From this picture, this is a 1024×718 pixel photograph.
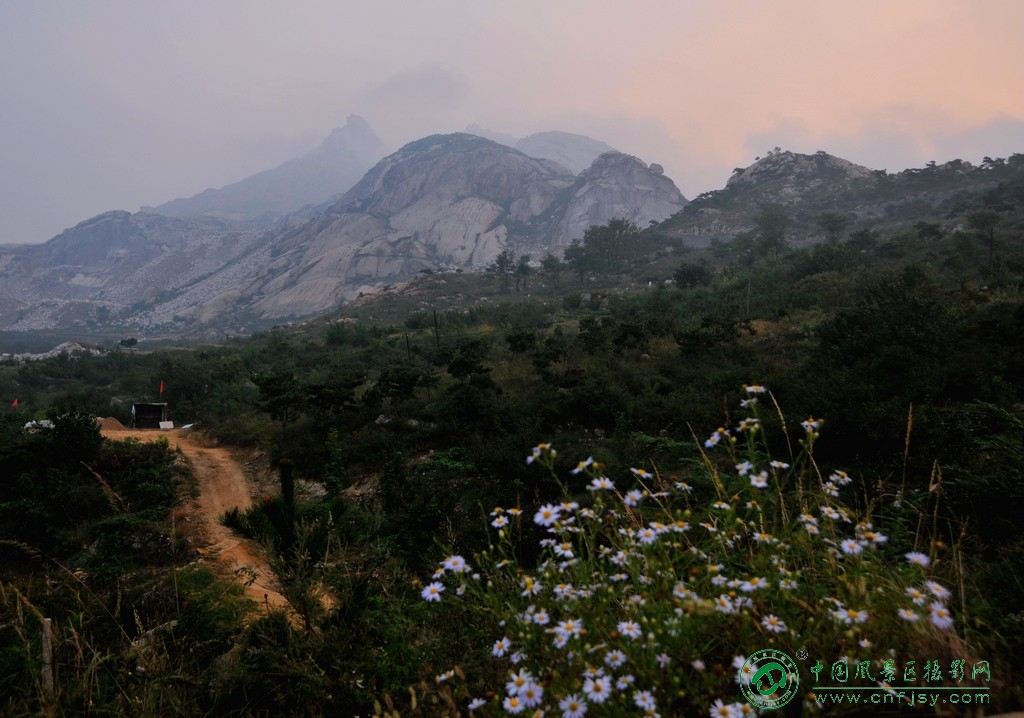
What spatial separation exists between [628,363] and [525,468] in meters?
7.75

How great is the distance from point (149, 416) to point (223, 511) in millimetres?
12634

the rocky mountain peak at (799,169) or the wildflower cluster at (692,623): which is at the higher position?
the rocky mountain peak at (799,169)

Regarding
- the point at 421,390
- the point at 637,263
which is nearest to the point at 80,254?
the point at 637,263

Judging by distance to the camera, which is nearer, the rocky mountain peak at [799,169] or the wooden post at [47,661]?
the wooden post at [47,661]

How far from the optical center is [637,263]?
62.8 meters

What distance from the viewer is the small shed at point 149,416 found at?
18.2 m

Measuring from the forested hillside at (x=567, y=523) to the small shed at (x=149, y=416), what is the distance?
1917 millimetres

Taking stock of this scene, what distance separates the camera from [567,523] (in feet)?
7.18

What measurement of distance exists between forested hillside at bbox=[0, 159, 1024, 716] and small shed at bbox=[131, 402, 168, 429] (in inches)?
75.5

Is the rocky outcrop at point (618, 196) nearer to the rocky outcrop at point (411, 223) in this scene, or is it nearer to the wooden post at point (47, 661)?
the rocky outcrop at point (411, 223)

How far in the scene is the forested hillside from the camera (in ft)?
5.87

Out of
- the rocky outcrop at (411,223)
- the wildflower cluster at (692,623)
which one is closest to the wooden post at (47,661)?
the wildflower cluster at (692,623)

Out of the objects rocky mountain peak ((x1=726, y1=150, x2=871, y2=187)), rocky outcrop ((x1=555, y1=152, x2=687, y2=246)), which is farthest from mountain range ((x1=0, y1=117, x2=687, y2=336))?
rocky mountain peak ((x1=726, y1=150, x2=871, y2=187))

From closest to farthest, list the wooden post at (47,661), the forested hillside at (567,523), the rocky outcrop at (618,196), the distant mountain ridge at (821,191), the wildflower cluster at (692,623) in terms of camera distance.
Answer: the wildflower cluster at (692,623) → the forested hillside at (567,523) → the wooden post at (47,661) → the distant mountain ridge at (821,191) → the rocky outcrop at (618,196)
